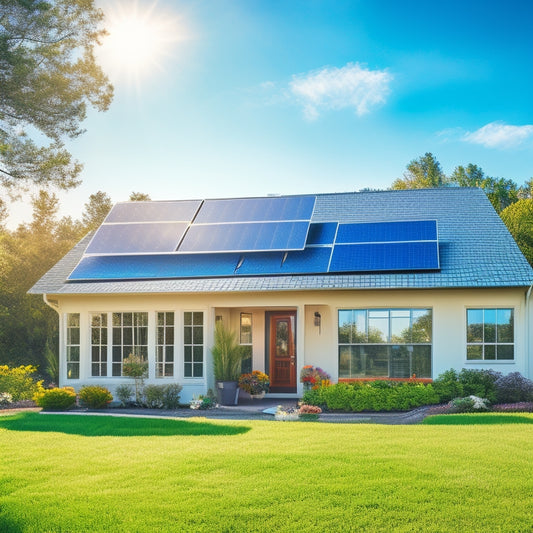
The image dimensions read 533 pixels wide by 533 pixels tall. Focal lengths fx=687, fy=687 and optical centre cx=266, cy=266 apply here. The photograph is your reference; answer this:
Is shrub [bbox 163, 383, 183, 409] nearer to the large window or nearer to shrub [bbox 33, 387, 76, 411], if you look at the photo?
shrub [bbox 33, 387, 76, 411]

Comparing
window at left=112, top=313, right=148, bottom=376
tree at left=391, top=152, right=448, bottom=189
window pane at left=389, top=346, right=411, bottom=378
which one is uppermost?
tree at left=391, top=152, right=448, bottom=189

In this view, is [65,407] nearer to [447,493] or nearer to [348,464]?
[348,464]

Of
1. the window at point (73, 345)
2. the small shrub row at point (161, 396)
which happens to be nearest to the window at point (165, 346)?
the small shrub row at point (161, 396)

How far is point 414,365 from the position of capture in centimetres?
1712

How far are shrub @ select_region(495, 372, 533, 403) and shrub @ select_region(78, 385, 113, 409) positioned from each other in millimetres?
9287

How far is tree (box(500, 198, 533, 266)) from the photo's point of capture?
25578 mm

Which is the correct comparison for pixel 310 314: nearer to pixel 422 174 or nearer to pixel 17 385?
pixel 17 385

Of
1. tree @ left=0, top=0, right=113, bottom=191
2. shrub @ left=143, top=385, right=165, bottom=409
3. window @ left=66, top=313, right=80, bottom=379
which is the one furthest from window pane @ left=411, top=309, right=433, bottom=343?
tree @ left=0, top=0, right=113, bottom=191

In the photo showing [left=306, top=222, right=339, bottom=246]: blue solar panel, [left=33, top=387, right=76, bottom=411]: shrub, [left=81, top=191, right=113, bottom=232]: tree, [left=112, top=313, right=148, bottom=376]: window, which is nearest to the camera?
[left=33, top=387, right=76, bottom=411]: shrub

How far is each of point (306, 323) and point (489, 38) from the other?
9.07m

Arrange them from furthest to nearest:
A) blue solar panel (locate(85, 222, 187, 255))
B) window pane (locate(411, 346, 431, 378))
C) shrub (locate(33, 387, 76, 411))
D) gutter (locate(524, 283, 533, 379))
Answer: blue solar panel (locate(85, 222, 187, 255)) < window pane (locate(411, 346, 431, 378)) < gutter (locate(524, 283, 533, 379)) < shrub (locate(33, 387, 76, 411))

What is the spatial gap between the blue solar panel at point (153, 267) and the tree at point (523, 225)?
12196 mm

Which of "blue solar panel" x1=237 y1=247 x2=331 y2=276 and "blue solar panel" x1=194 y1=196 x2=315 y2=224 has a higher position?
"blue solar panel" x1=194 y1=196 x2=315 y2=224

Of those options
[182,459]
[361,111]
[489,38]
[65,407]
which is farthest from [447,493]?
[361,111]
